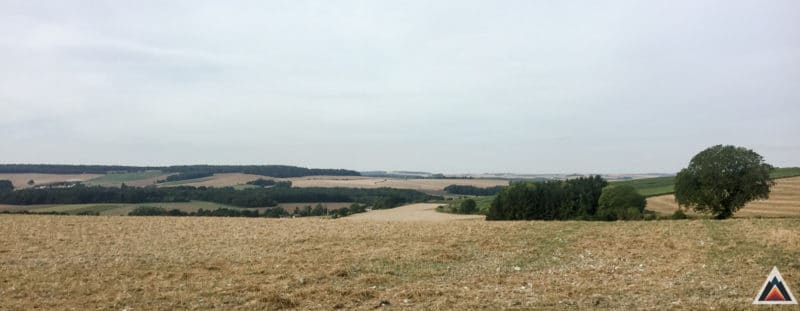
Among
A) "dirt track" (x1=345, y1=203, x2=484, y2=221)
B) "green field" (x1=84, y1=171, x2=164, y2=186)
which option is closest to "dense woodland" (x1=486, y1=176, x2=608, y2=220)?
"dirt track" (x1=345, y1=203, x2=484, y2=221)

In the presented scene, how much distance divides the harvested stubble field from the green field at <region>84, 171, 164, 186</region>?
358ft

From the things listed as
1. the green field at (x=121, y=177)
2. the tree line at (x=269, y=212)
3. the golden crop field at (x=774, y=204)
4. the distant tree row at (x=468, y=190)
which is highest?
the green field at (x=121, y=177)

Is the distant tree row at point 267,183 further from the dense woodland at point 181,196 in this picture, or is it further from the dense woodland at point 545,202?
the dense woodland at point 545,202

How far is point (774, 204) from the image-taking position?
54.1 m

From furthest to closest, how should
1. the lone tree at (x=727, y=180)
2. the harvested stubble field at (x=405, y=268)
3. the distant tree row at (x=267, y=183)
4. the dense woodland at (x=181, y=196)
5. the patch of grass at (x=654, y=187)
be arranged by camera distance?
the distant tree row at (x=267, y=183)
the dense woodland at (x=181, y=196)
the patch of grass at (x=654, y=187)
the lone tree at (x=727, y=180)
the harvested stubble field at (x=405, y=268)

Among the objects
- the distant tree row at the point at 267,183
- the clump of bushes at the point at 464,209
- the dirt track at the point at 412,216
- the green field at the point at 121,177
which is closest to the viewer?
the dirt track at the point at 412,216

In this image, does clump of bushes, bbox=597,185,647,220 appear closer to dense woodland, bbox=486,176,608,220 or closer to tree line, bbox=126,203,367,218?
dense woodland, bbox=486,176,608,220

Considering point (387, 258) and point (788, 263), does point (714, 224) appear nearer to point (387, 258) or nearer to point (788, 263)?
point (788, 263)

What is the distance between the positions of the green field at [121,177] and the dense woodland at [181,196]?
23629mm

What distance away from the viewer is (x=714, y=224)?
88.6 ft

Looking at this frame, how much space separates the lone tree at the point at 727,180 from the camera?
39.7 m

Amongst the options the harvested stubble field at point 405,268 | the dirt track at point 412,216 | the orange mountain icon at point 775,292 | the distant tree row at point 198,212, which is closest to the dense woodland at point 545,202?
the dirt track at point 412,216

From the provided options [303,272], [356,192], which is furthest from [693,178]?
[356,192]

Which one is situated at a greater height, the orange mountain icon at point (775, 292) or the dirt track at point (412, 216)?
the orange mountain icon at point (775, 292)
